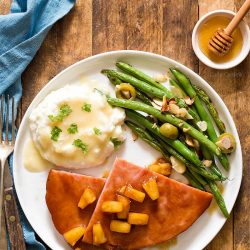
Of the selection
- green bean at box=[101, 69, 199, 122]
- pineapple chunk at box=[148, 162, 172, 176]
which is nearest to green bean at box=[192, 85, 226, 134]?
green bean at box=[101, 69, 199, 122]

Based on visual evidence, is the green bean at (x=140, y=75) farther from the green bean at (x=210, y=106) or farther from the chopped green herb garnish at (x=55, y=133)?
the chopped green herb garnish at (x=55, y=133)

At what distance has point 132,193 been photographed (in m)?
5.79

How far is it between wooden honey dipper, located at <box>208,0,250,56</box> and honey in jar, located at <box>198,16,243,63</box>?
0.08m

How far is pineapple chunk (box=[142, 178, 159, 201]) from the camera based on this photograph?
5.81m

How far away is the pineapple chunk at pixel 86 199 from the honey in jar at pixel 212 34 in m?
1.78

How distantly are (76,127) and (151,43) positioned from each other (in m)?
1.16

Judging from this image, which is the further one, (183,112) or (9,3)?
(9,3)

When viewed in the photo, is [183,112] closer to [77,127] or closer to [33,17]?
[77,127]

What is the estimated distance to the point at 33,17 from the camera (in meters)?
6.12

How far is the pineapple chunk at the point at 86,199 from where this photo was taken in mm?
5848

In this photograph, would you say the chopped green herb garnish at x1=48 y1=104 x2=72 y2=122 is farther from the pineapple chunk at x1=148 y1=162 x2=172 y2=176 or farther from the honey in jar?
the honey in jar

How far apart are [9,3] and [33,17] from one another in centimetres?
32

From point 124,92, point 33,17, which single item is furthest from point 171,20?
point 33,17

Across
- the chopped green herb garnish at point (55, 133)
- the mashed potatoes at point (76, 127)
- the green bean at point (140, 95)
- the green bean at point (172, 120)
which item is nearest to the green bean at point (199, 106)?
the green bean at point (172, 120)
